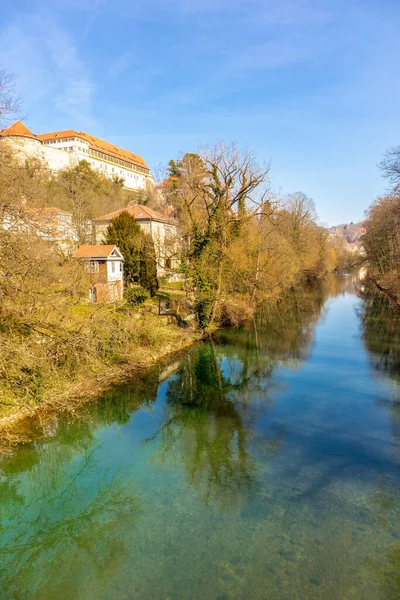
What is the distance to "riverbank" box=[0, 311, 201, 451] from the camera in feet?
32.3

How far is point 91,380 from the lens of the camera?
12.7 meters

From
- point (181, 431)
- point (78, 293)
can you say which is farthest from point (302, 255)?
point (181, 431)

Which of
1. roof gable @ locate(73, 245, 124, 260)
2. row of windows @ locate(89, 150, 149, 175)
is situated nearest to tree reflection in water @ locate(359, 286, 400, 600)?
roof gable @ locate(73, 245, 124, 260)

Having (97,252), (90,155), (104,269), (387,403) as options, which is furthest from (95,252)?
(90,155)

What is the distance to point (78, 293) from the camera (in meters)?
13.8

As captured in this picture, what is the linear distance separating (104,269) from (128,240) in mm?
4382

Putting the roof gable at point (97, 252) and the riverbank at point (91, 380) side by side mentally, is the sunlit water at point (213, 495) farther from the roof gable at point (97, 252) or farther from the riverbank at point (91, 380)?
the roof gable at point (97, 252)

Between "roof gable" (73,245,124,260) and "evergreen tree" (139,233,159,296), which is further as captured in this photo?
"evergreen tree" (139,233,159,296)

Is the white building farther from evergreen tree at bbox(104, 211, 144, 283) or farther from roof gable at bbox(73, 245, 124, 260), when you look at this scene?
roof gable at bbox(73, 245, 124, 260)

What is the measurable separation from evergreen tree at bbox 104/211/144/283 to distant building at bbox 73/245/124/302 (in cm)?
96

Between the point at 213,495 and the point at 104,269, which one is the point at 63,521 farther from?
the point at 104,269

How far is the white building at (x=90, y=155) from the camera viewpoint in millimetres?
57000

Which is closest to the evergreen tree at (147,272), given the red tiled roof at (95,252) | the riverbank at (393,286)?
the red tiled roof at (95,252)

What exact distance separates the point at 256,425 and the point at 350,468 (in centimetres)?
269
